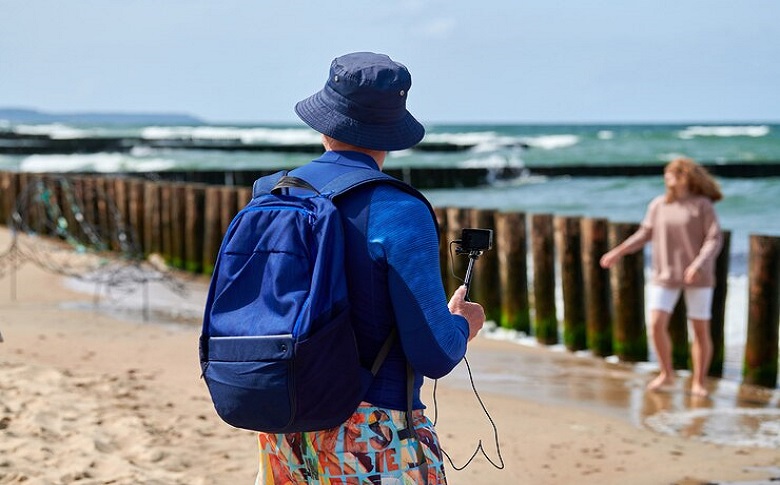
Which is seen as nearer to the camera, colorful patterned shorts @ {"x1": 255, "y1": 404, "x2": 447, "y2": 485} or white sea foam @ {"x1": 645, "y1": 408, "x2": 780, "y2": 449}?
colorful patterned shorts @ {"x1": 255, "y1": 404, "x2": 447, "y2": 485}

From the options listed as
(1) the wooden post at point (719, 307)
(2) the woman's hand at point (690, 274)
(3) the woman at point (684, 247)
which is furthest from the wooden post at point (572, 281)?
(2) the woman's hand at point (690, 274)

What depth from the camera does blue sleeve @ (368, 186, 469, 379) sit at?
7.95 feet

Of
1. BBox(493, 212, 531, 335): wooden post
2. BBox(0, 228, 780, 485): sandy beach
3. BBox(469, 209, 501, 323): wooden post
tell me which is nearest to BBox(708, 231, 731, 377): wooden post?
BBox(0, 228, 780, 485): sandy beach

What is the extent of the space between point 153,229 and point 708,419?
9.50 metres

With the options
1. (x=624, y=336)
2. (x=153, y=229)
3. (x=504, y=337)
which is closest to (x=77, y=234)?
(x=153, y=229)

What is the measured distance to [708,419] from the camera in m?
7.14

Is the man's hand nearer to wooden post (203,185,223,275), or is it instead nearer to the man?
the man

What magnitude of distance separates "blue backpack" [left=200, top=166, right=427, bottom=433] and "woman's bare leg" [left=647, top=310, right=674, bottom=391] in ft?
18.2

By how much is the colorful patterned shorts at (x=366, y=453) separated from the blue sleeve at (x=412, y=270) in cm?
17

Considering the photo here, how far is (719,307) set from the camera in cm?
849

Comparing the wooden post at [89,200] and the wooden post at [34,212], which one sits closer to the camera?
the wooden post at [89,200]

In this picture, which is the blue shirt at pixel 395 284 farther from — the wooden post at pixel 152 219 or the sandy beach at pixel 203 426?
the wooden post at pixel 152 219

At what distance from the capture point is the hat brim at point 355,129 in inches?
102

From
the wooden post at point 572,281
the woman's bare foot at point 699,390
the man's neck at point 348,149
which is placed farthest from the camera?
the wooden post at point 572,281
